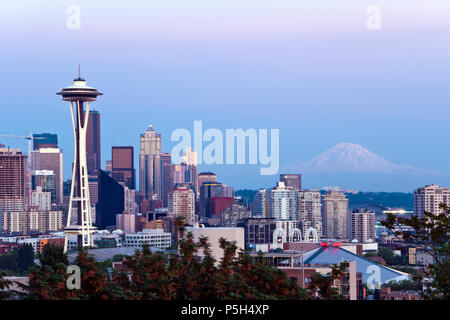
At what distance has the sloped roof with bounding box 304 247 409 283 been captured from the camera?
37100 mm

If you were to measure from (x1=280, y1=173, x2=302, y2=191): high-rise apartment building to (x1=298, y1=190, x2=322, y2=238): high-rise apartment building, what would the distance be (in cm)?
383

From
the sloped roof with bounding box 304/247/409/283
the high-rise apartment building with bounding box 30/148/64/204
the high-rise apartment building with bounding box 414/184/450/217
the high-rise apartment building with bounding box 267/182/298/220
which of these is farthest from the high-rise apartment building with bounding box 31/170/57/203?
the high-rise apartment building with bounding box 414/184/450/217

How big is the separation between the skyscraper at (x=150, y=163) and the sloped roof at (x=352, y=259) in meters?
18.4

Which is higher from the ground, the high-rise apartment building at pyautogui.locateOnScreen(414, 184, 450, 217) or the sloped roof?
the high-rise apartment building at pyautogui.locateOnScreen(414, 184, 450, 217)

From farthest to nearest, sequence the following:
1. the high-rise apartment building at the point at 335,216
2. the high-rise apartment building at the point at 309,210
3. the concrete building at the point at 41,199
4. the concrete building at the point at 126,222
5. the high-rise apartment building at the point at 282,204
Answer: the concrete building at the point at 41,199 → the concrete building at the point at 126,222 → the high-rise apartment building at the point at 335,216 → the high-rise apartment building at the point at 309,210 → the high-rise apartment building at the point at 282,204

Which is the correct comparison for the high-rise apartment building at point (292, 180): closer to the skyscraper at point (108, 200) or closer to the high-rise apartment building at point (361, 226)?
the high-rise apartment building at point (361, 226)

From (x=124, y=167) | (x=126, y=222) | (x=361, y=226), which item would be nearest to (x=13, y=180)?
(x=124, y=167)

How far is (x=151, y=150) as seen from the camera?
2581 inches

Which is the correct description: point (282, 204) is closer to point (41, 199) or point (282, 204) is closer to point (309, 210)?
point (309, 210)

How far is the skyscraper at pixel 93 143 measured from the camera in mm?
62812

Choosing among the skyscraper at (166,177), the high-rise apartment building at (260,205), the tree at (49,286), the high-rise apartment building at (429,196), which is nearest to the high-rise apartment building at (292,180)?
the high-rise apartment building at (260,205)

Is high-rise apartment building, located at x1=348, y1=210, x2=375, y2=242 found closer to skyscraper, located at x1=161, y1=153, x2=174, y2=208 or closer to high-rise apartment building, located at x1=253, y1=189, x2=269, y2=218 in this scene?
high-rise apartment building, located at x1=253, y1=189, x2=269, y2=218
